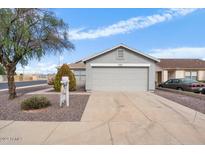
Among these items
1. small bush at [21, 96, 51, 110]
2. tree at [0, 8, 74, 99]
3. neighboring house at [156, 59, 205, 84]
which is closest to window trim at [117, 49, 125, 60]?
tree at [0, 8, 74, 99]

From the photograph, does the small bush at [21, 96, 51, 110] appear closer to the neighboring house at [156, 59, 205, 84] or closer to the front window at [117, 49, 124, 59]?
the front window at [117, 49, 124, 59]

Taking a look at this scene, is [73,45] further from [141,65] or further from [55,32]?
[141,65]

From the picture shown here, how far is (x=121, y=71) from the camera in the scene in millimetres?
20125

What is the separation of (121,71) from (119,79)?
77 centimetres

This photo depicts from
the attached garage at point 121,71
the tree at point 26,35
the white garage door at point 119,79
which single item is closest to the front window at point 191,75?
the attached garage at point 121,71

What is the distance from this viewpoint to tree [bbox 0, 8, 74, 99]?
12492 millimetres

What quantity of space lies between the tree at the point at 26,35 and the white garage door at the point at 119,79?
5.97 meters

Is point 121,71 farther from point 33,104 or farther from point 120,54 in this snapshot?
point 33,104

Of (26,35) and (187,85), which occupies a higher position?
(26,35)

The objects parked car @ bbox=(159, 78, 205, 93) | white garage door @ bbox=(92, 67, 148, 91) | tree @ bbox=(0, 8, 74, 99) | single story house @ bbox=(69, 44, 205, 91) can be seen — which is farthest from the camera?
white garage door @ bbox=(92, 67, 148, 91)

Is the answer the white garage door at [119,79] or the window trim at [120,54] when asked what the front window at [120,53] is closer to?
the window trim at [120,54]

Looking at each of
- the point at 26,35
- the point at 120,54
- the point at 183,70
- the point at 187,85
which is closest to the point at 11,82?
the point at 26,35

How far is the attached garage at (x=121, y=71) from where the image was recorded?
65.5 feet

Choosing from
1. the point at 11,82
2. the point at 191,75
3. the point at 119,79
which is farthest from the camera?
the point at 191,75
